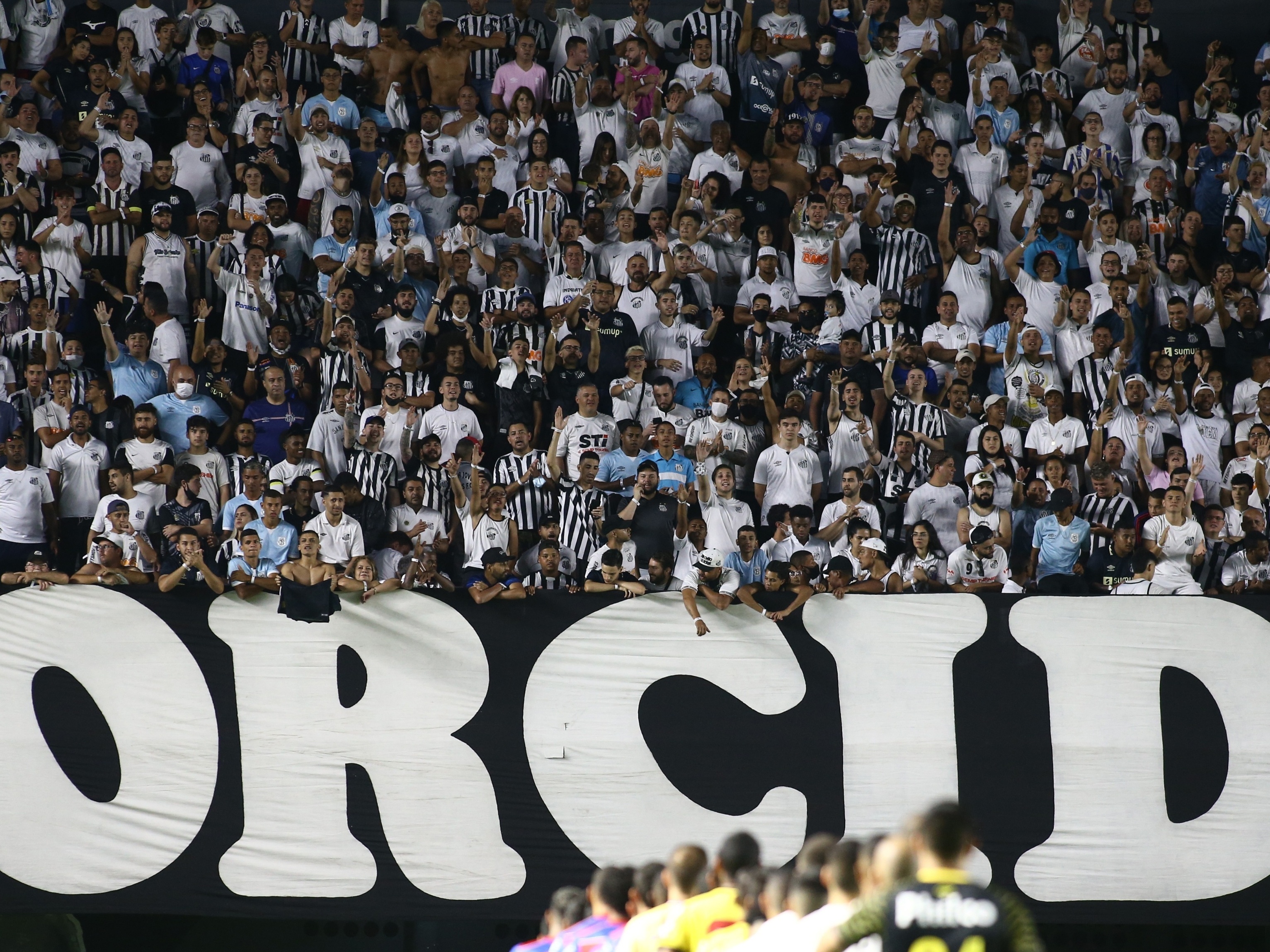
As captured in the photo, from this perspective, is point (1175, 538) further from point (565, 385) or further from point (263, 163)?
point (263, 163)

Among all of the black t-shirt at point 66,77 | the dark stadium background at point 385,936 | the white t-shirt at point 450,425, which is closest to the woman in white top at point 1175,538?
the dark stadium background at point 385,936

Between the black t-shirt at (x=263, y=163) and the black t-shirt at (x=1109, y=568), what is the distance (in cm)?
838

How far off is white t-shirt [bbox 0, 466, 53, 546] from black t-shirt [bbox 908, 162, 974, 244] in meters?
8.51

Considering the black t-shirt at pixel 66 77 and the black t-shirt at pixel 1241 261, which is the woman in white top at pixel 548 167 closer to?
the black t-shirt at pixel 66 77

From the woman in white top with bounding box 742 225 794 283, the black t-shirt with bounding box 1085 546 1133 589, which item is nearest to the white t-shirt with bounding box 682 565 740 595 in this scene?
the black t-shirt with bounding box 1085 546 1133 589

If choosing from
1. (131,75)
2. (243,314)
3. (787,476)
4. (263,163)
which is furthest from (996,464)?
(131,75)

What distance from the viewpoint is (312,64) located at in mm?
17078

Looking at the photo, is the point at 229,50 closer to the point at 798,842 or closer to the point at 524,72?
the point at 524,72

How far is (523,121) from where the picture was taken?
16.2 meters

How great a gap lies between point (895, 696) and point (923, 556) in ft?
6.76

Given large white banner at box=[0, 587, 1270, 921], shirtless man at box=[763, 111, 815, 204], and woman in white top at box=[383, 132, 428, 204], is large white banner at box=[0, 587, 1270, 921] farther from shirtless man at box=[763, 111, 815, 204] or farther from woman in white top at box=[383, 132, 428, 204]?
shirtless man at box=[763, 111, 815, 204]

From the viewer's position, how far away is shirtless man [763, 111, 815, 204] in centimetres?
1611

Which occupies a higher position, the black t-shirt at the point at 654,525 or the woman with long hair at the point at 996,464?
the woman with long hair at the point at 996,464

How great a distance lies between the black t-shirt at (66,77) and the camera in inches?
640
